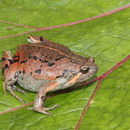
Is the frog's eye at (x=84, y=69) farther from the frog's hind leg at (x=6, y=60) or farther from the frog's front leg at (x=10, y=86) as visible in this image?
the frog's hind leg at (x=6, y=60)

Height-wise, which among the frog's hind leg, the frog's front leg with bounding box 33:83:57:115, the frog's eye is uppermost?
the frog's hind leg

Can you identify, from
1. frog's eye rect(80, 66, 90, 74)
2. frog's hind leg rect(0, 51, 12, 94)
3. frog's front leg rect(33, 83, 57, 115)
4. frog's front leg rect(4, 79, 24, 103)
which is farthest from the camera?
frog's hind leg rect(0, 51, 12, 94)

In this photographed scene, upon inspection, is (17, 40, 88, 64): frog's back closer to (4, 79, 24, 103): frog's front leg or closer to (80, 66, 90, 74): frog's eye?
(80, 66, 90, 74): frog's eye

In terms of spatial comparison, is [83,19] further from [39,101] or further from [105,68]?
[39,101]

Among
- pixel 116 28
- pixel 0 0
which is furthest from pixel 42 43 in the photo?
pixel 0 0

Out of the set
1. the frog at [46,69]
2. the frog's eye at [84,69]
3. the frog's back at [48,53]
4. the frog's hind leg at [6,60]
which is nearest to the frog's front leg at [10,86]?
the frog at [46,69]

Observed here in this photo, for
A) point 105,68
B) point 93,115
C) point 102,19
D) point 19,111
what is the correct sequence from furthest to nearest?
point 102,19 → point 105,68 → point 19,111 → point 93,115

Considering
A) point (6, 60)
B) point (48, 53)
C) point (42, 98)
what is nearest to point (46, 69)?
point (48, 53)

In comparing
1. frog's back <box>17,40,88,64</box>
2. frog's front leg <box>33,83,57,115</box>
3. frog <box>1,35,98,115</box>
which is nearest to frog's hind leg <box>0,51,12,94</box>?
frog <box>1,35,98,115</box>
